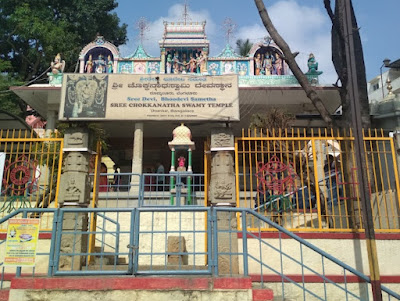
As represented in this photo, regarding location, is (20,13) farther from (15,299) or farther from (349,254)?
(349,254)

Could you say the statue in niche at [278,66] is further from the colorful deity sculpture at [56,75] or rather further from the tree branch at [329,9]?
the colorful deity sculpture at [56,75]

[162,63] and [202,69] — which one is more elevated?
[162,63]

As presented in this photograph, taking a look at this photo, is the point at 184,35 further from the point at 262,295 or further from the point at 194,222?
the point at 262,295

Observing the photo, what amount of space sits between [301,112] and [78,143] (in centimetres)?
1255

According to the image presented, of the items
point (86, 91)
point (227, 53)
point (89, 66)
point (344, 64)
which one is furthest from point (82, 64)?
point (344, 64)

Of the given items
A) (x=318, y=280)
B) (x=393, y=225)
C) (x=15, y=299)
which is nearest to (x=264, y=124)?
(x=393, y=225)

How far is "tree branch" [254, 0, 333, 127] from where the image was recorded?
8445 mm

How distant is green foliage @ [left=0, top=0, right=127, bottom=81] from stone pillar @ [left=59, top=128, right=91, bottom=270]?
1517 centimetres

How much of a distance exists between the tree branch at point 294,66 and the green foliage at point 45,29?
553 inches

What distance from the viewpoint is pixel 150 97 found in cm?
620

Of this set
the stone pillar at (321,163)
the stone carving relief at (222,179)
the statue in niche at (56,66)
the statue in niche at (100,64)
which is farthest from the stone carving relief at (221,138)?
the statue in niche at (100,64)

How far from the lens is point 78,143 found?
612 centimetres

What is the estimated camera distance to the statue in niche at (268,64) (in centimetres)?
1628

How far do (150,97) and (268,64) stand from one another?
11.5 metres
